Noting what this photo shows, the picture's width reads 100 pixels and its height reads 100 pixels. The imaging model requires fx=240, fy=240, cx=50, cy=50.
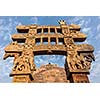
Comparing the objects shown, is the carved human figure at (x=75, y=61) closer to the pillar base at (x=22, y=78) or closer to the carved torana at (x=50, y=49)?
the carved torana at (x=50, y=49)

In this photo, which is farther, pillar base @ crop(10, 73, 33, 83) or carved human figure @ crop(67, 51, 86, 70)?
carved human figure @ crop(67, 51, 86, 70)

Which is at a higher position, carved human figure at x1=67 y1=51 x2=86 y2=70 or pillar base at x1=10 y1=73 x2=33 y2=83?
carved human figure at x1=67 y1=51 x2=86 y2=70

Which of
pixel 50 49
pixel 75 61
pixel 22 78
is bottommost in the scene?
pixel 22 78

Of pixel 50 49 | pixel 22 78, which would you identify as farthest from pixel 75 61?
pixel 22 78

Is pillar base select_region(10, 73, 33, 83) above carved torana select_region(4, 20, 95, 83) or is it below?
below

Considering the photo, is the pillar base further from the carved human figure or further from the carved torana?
the carved human figure

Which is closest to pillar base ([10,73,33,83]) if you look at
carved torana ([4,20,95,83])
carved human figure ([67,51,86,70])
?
carved torana ([4,20,95,83])

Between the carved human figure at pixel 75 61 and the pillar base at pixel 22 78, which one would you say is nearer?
the pillar base at pixel 22 78

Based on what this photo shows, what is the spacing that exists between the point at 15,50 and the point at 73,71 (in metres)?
1.38

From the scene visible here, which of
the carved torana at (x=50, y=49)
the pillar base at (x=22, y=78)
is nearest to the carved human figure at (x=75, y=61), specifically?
the carved torana at (x=50, y=49)

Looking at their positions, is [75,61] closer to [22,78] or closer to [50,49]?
[50,49]

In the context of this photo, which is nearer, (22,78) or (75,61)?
(22,78)
